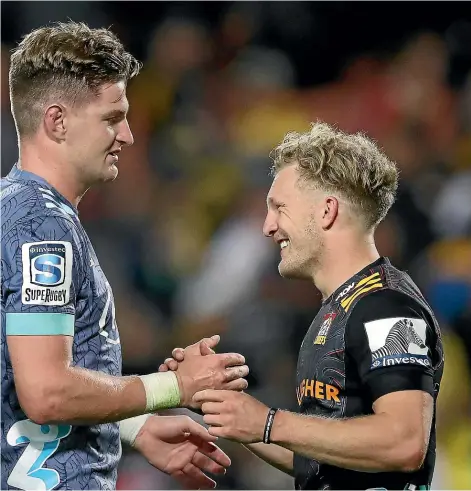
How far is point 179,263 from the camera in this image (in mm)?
5992

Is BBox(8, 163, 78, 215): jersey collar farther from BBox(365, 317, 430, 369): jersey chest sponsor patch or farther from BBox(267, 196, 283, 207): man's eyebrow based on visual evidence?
BBox(365, 317, 430, 369): jersey chest sponsor patch

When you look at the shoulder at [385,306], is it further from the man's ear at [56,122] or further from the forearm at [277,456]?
the man's ear at [56,122]

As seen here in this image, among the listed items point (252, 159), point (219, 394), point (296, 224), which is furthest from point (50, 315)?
point (252, 159)

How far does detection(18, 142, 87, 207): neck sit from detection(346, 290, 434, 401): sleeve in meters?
1.12

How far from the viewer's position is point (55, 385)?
2473 millimetres

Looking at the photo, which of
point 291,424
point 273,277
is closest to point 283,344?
point 273,277

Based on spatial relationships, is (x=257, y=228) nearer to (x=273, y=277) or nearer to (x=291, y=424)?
(x=273, y=277)

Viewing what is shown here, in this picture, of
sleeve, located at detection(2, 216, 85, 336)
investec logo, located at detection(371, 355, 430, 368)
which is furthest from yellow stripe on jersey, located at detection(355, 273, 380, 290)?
sleeve, located at detection(2, 216, 85, 336)

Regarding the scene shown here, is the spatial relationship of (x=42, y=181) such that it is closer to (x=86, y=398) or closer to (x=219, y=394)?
(x=86, y=398)

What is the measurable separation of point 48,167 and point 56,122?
Answer: 166 mm

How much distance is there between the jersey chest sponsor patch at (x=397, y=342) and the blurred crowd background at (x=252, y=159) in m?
3.02

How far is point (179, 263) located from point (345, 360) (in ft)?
11.2

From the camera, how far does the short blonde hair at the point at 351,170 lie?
3064mm

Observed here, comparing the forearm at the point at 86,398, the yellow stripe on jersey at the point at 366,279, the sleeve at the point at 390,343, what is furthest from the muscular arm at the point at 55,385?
the yellow stripe on jersey at the point at 366,279
